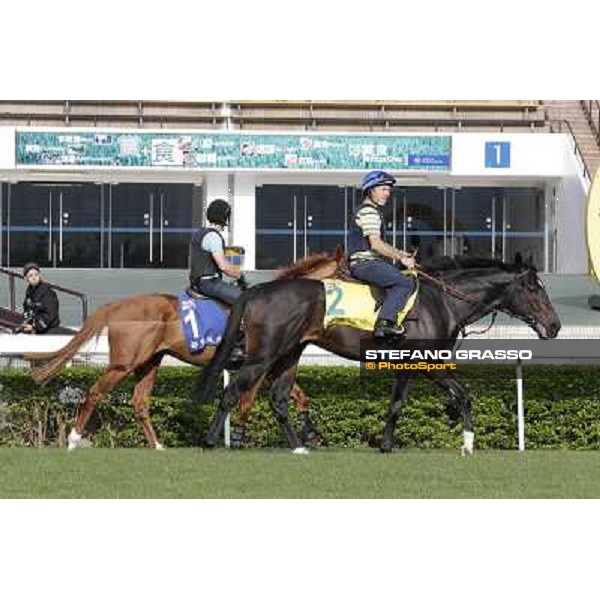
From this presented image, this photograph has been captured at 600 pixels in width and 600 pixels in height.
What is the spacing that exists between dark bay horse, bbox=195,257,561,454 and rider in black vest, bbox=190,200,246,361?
0.48m

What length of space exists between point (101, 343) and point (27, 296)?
82 cm

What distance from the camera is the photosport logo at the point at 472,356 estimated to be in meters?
12.2

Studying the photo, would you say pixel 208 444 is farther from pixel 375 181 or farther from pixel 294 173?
pixel 294 173

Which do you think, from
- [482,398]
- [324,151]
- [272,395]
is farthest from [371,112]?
[272,395]

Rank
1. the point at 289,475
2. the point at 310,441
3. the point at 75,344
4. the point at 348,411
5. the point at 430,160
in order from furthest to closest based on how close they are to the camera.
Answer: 1. the point at 430,160
2. the point at 348,411
3. the point at 310,441
4. the point at 75,344
5. the point at 289,475

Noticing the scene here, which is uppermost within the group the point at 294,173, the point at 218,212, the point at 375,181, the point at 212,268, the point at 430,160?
the point at 430,160

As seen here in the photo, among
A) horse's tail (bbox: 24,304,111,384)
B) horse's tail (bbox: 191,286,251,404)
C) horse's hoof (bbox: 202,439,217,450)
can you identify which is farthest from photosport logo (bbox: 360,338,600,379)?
horse's tail (bbox: 24,304,111,384)

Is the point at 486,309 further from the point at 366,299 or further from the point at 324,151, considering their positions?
the point at 324,151

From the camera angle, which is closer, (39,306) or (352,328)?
(352,328)

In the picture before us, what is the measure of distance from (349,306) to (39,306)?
3551mm

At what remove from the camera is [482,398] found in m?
13.8

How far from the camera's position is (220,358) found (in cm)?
1181

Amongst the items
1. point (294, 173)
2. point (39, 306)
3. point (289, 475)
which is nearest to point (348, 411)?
point (39, 306)

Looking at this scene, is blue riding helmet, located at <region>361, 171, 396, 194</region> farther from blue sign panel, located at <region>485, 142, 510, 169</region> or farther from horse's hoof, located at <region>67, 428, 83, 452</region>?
blue sign panel, located at <region>485, 142, 510, 169</region>
